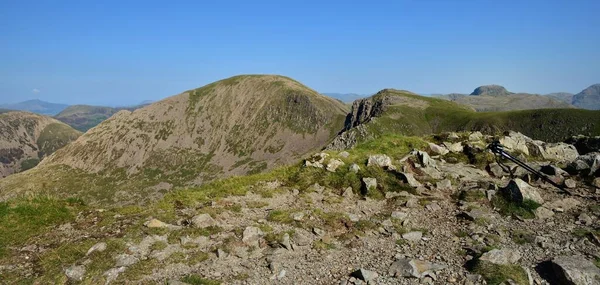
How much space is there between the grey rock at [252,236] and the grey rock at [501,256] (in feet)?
22.7

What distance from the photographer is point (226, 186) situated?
1623 centimetres

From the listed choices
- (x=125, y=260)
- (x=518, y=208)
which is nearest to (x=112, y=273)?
(x=125, y=260)

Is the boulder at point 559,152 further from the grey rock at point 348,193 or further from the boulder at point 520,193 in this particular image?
the grey rock at point 348,193

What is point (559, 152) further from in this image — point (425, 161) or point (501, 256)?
point (501, 256)

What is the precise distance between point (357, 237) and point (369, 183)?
4.77 meters

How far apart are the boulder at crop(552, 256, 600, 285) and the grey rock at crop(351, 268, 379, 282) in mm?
4857

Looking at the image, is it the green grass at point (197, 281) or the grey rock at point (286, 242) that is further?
the grey rock at point (286, 242)

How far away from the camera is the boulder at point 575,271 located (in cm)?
870

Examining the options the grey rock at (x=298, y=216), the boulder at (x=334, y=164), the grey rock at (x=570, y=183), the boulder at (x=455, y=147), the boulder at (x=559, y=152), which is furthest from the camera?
the boulder at (x=455, y=147)

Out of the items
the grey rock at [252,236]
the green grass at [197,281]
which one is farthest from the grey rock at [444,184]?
the green grass at [197,281]

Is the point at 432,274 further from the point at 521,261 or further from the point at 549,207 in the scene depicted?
the point at 549,207

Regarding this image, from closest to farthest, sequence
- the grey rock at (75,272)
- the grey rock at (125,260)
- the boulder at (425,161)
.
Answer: the grey rock at (75,272) → the grey rock at (125,260) → the boulder at (425,161)

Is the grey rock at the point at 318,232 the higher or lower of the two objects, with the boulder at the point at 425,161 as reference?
lower

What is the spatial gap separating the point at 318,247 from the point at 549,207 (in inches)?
392
